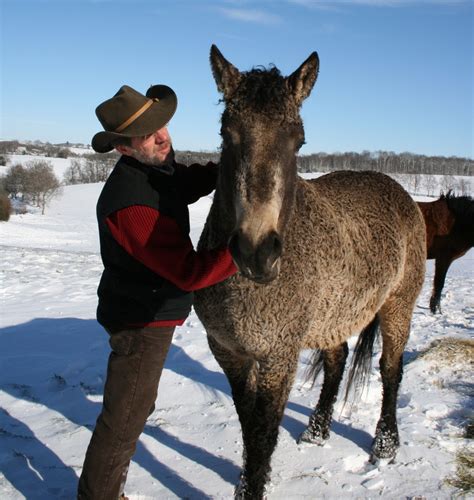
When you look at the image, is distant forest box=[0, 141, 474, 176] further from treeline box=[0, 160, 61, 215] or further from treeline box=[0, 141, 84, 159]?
treeline box=[0, 160, 61, 215]

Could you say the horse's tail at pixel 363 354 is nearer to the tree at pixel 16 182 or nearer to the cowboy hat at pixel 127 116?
the cowboy hat at pixel 127 116

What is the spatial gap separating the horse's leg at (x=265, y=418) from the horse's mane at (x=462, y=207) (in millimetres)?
8918

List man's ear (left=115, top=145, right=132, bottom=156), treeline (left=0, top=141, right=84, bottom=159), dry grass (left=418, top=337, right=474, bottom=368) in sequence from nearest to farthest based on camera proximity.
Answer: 1. man's ear (left=115, top=145, right=132, bottom=156)
2. dry grass (left=418, top=337, right=474, bottom=368)
3. treeline (left=0, top=141, right=84, bottom=159)

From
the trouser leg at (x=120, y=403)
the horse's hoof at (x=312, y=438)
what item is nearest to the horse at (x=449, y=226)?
the horse's hoof at (x=312, y=438)

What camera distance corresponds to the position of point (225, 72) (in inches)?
94.4

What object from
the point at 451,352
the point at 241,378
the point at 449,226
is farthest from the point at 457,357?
the point at 449,226

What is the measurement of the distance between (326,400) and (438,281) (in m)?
5.98

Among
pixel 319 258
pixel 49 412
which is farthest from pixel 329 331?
pixel 49 412

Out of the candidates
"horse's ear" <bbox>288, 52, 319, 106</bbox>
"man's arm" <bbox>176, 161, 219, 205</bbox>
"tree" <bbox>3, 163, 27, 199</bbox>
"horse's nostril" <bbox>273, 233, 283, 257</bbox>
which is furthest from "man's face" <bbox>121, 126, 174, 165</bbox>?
"tree" <bbox>3, 163, 27, 199</bbox>

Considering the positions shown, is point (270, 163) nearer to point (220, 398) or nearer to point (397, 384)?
point (397, 384)

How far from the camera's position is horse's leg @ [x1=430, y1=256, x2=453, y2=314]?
8578mm

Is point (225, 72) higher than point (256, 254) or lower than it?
higher

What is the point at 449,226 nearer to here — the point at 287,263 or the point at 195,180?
the point at 287,263

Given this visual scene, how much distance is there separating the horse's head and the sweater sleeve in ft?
1.00
